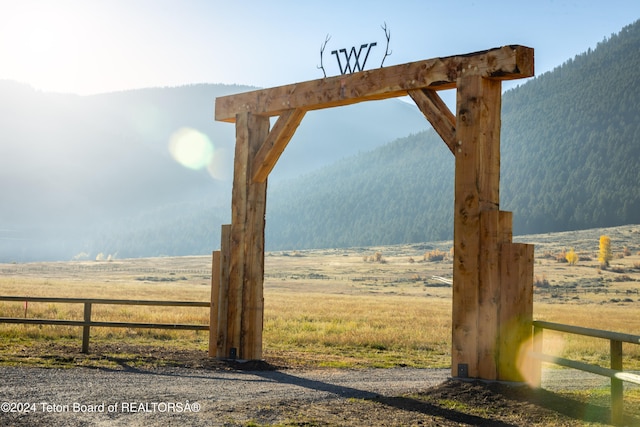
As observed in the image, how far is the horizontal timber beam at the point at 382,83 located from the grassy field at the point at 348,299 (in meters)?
4.46

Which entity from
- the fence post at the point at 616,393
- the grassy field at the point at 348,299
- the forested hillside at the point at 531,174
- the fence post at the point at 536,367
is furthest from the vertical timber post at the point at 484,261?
the forested hillside at the point at 531,174

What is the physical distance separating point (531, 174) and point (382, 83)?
135804mm

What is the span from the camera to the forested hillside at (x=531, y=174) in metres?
131

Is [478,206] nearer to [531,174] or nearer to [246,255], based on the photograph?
[246,255]

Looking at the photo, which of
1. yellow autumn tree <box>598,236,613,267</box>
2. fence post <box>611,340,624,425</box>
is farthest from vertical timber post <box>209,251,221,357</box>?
yellow autumn tree <box>598,236,613,267</box>

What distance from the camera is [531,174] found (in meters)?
141

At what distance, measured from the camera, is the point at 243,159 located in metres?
12.8

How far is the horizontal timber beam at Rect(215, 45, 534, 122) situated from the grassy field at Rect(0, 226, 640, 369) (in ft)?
14.6

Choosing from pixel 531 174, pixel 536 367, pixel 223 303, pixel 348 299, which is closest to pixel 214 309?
pixel 223 303

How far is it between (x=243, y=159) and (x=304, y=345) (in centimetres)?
554

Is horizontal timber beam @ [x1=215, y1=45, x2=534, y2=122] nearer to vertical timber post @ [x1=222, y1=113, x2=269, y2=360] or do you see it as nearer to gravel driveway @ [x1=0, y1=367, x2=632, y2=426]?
vertical timber post @ [x1=222, y1=113, x2=269, y2=360]

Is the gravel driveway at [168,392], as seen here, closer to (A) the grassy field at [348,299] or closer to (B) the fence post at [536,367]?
(B) the fence post at [536,367]

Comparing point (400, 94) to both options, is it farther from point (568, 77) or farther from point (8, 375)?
point (568, 77)

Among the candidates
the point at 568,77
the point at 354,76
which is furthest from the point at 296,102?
the point at 568,77
